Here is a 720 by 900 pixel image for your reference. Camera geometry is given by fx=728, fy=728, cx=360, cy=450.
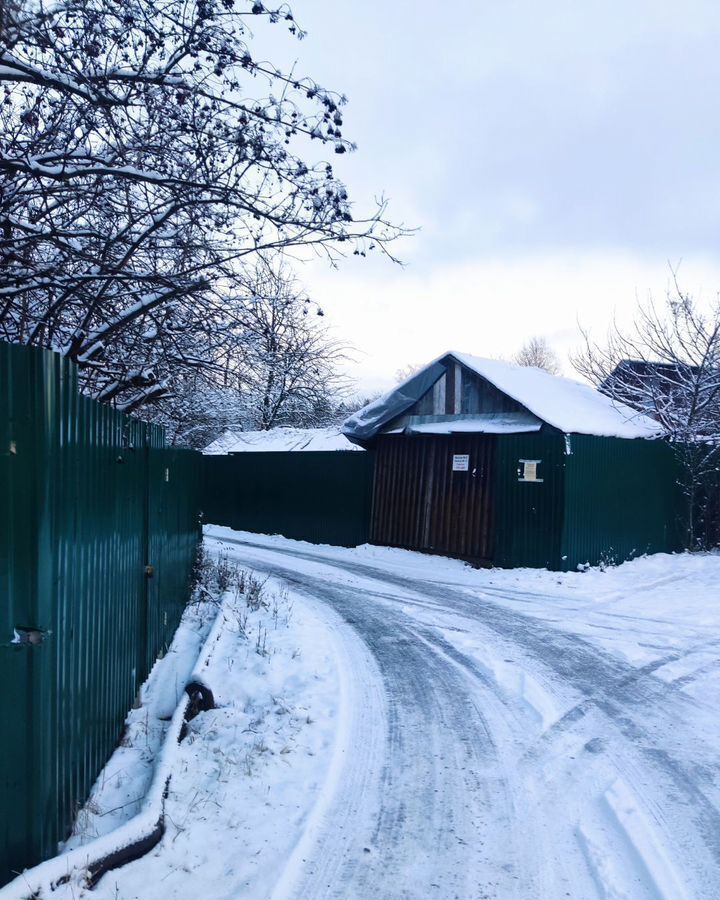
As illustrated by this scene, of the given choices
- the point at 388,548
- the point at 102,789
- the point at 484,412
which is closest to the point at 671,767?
the point at 102,789

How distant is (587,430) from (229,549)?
8.00 m

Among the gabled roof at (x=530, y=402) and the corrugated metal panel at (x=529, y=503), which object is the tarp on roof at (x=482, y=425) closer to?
the corrugated metal panel at (x=529, y=503)

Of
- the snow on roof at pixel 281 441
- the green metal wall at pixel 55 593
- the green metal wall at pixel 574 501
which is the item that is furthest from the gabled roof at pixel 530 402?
the green metal wall at pixel 55 593

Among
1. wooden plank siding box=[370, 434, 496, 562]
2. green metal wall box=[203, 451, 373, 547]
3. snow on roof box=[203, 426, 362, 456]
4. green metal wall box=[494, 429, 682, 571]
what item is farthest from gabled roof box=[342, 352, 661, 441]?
snow on roof box=[203, 426, 362, 456]

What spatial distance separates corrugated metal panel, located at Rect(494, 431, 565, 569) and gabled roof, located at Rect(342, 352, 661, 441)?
674 mm

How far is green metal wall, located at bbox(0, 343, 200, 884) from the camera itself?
9.39 ft

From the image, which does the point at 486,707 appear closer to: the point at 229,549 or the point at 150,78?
the point at 150,78

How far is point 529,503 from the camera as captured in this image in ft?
43.0

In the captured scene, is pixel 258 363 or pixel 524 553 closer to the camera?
pixel 258 363

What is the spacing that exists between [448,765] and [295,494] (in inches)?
574

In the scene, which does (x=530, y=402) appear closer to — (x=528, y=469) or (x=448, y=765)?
(x=528, y=469)

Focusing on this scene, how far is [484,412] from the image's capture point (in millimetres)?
14625

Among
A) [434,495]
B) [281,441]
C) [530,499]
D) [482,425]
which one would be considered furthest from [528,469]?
[281,441]

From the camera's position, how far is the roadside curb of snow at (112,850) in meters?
2.77
